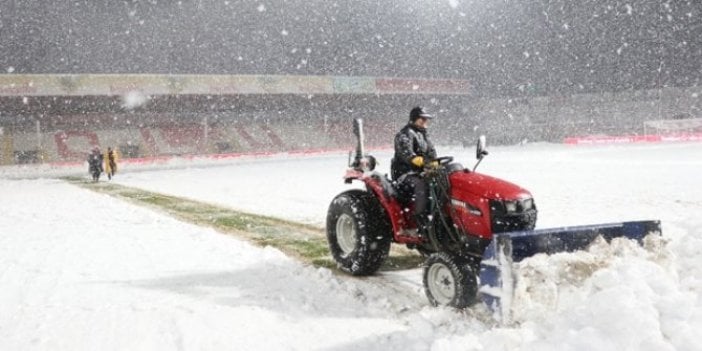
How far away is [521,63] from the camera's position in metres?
49.3

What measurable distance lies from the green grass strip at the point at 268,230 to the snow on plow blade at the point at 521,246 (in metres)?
2.06

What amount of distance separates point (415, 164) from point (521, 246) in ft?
4.14

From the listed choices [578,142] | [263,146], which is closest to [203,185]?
[263,146]

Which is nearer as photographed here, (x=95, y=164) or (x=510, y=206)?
(x=510, y=206)

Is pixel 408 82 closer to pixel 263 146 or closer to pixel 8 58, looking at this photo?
pixel 263 146

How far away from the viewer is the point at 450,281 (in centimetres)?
383

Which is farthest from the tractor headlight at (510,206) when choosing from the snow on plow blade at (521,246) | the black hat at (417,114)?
the black hat at (417,114)

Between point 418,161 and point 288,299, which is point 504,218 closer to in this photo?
point 418,161

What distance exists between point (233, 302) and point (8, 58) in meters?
57.8

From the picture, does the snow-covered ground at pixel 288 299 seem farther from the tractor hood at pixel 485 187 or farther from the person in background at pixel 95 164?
the person in background at pixel 95 164

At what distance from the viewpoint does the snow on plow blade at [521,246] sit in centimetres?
329

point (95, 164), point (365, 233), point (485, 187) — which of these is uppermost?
point (485, 187)

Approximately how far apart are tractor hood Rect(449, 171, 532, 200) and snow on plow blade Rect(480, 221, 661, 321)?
0.49 m

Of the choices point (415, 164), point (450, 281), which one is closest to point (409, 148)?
point (415, 164)
